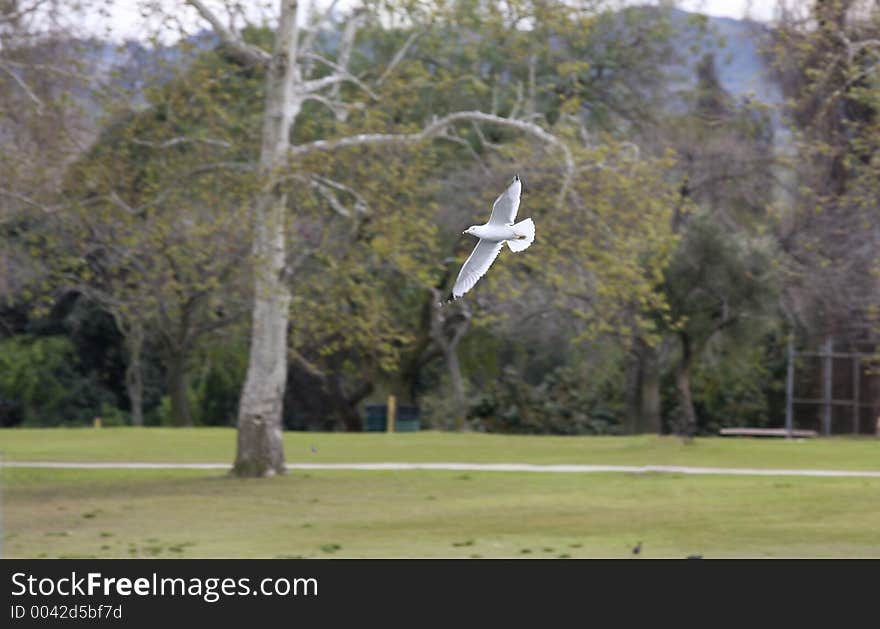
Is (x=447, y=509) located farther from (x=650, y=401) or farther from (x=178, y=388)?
(x=178, y=388)

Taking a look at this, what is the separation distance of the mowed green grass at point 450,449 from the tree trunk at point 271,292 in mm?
5187

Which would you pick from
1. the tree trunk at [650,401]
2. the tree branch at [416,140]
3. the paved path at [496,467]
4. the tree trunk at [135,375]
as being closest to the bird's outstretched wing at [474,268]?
the tree branch at [416,140]

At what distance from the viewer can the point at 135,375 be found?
56.2 m

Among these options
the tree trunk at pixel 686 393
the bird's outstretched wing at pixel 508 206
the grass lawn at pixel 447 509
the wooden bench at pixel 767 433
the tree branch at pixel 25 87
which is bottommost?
the wooden bench at pixel 767 433

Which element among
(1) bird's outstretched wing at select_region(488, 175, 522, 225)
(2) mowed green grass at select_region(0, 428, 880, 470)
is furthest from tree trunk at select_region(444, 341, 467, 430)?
(1) bird's outstretched wing at select_region(488, 175, 522, 225)

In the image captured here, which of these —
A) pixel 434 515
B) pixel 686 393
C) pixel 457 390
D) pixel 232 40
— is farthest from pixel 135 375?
pixel 434 515

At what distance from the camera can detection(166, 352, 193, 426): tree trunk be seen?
49156 millimetres

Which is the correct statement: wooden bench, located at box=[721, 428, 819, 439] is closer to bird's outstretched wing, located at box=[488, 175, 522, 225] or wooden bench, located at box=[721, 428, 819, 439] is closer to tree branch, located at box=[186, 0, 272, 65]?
tree branch, located at box=[186, 0, 272, 65]

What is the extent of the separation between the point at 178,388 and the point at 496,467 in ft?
64.9

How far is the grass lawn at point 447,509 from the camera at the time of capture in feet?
66.9

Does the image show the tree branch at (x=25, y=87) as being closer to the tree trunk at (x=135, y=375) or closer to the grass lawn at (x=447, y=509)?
the grass lawn at (x=447, y=509)

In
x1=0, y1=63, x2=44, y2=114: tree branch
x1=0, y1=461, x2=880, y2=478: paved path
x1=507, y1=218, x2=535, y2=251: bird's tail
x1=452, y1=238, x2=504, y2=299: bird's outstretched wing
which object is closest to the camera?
x1=507, y1=218, x2=535, y2=251: bird's tail

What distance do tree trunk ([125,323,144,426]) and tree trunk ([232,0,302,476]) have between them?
70.7ft
